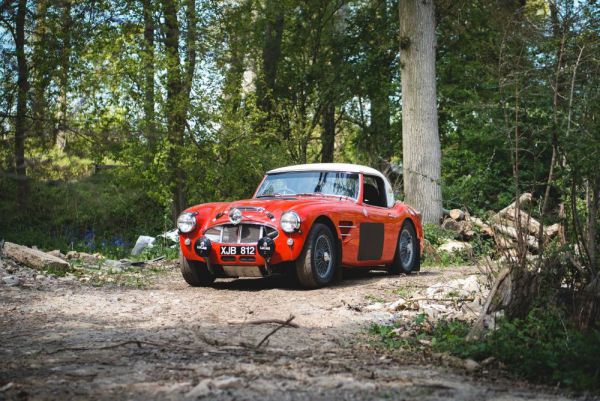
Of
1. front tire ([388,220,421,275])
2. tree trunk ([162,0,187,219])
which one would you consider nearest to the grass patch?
front tire ([388,220,421,275])

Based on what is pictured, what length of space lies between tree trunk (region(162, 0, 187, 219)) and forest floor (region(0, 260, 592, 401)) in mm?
8428

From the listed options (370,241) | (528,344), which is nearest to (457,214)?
(370,241)

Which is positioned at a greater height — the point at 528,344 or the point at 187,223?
the point at 187,223

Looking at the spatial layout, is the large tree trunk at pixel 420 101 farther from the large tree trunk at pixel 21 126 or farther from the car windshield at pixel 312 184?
the large tree trunk at pixel 21 126

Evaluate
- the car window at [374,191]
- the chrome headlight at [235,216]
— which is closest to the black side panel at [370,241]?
the car window at [374,191]


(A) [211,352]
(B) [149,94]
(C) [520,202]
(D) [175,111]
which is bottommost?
(A) [211,352]

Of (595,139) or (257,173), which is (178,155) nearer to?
(257,173)

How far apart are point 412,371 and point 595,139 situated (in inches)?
113

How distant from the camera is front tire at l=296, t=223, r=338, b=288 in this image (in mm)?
9219

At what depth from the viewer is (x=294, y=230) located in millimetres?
9047

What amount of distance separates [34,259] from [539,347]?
7.82 meters

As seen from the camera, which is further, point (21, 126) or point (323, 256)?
point (323, 256)

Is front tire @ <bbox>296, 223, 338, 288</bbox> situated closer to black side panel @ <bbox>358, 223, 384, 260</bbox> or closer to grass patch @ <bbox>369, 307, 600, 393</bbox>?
black side panel @ <bbox>358, 223, 384, 260</bbox>

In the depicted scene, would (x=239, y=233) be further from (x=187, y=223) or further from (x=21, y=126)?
(x=21, y=126)
